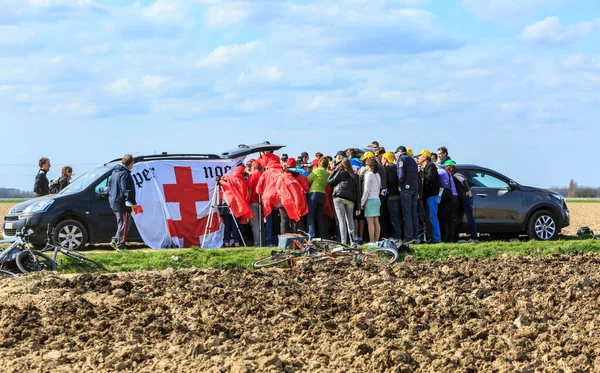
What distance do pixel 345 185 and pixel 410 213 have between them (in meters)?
1.66

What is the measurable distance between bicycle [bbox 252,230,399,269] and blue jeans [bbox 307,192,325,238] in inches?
102

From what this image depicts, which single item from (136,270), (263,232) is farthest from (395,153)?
(136,270)

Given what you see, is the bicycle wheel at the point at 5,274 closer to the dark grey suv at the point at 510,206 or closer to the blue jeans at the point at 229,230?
the blue jeans at the point at 229,230

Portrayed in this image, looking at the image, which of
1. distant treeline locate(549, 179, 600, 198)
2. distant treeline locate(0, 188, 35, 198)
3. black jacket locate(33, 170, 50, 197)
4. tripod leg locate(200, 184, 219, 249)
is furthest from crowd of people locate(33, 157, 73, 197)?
distant treeline locate(549, 179, 600, 198)

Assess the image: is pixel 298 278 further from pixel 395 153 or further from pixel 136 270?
pixel 395 153

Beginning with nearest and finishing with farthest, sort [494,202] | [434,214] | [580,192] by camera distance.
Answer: [434,214] → [494,202] → [580,192]

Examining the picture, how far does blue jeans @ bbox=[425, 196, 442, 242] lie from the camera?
19422 millimetres

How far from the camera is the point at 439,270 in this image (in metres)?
13.9

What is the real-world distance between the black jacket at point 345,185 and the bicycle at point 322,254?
7.29ft

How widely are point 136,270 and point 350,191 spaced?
476 cm

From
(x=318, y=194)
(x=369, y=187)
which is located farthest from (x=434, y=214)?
(x=318, y=194)

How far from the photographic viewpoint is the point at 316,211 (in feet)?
61.6

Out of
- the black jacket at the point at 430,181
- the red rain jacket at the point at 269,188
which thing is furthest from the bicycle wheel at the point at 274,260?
the black jacket at the point at 430,181

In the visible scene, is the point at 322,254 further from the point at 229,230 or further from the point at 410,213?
the point at 229,230
